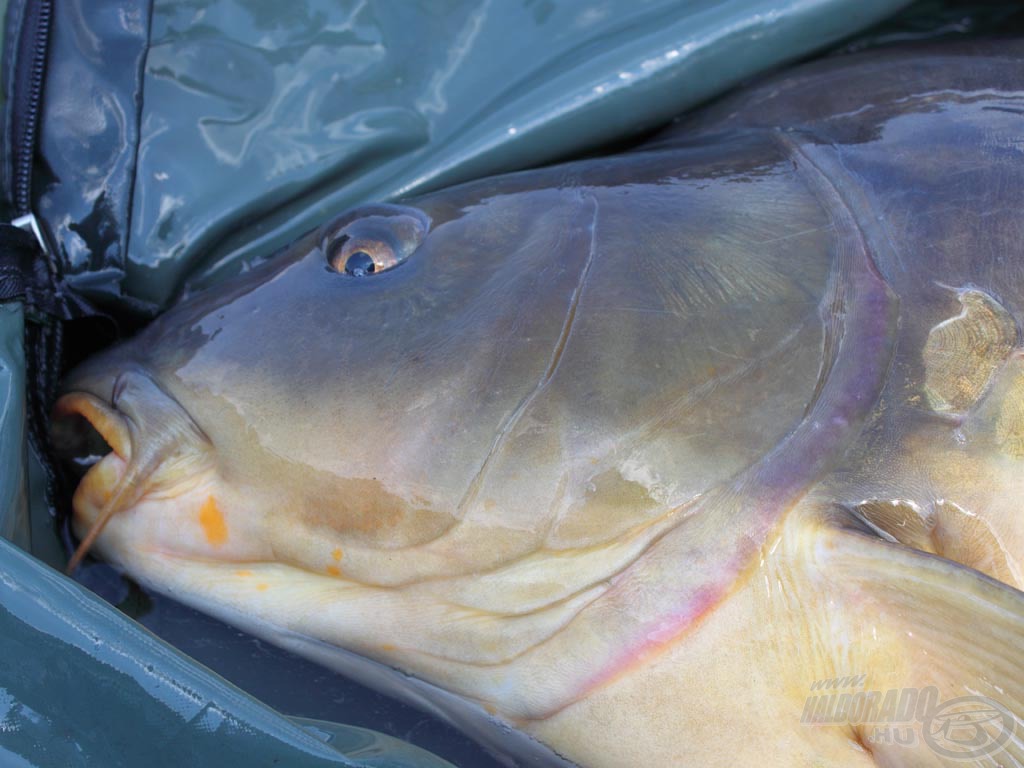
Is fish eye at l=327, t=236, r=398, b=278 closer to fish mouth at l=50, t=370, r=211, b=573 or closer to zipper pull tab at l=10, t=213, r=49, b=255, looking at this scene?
fish mouth at l=50, t=370, r=211, b=573

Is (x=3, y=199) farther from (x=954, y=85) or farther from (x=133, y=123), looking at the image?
(x=954, y=85)

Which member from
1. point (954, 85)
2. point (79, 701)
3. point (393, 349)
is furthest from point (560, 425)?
point (954, 85)

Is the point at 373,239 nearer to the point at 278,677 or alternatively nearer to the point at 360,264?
Answer: the point at 360,264

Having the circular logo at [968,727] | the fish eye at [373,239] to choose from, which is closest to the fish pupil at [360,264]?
the fish eye at [373,239]

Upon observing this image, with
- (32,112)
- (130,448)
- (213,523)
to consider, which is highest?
(32,112)

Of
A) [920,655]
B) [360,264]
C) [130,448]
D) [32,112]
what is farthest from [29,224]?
[920,655]

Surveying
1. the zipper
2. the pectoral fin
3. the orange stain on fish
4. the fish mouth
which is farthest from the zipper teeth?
the pectoral fin

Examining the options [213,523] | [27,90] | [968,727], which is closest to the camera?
[968,727]
